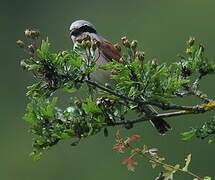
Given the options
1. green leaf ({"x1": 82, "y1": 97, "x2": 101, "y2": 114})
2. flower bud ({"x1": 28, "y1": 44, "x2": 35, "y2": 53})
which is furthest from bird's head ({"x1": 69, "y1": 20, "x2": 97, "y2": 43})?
flower bud ({"x1": 28, "y1": 44, "x2": 35, "y2": 53})

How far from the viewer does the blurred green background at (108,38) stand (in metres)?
21.9

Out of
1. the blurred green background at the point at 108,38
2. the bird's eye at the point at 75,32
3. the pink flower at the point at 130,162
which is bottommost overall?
the pink flower at the point at 130,162

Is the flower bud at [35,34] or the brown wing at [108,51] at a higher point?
the brown wing at [108,51]

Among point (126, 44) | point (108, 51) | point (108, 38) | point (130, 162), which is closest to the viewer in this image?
point (130, 162)

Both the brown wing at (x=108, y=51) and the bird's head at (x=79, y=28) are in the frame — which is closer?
the brown wing at (x=108, y=51)

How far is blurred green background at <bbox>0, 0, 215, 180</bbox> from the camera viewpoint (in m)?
21.9

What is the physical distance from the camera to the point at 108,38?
2638 cm

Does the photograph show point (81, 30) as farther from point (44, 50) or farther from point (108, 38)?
point (108, 38)

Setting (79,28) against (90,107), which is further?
(79,28)

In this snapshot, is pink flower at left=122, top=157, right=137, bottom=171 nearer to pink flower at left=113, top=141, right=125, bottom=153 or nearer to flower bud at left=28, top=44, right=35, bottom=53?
pink flower at left=113, top=141, right=125, bottom=153

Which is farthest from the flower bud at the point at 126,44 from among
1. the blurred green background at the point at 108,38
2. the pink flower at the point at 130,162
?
the blurred green background at the point at 108,38

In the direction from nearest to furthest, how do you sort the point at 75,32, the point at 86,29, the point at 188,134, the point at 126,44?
the point at 126,44, the point at 188,134, the point at 75,32, the point at 86,29

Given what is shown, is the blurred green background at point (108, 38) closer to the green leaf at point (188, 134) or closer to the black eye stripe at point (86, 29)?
the black eye stripe at point (86, 29)

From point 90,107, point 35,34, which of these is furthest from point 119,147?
point 35,34
